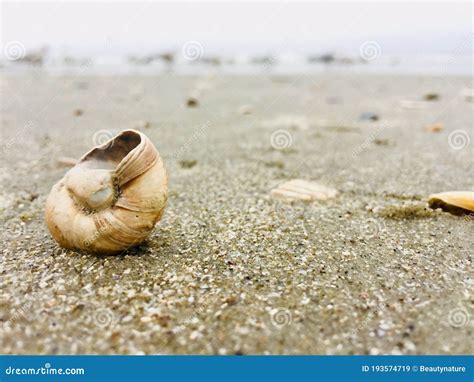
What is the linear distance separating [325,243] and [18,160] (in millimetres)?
4327

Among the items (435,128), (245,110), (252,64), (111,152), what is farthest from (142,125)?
(252,64)

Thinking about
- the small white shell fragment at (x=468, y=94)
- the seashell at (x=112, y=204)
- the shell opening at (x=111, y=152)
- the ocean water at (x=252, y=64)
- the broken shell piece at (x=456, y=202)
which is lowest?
the ocean water at (x=252, y=64)

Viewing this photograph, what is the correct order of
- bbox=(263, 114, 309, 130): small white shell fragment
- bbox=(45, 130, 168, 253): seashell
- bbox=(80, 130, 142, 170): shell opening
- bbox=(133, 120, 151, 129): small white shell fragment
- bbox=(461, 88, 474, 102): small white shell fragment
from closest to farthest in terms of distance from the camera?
bbox=(45, 130, 168, 253): seashell
bbox=(80, 130, 142, 170): shell opening
bbox=(133, 120, 151, 129): small white shell fragment
bbox=(263, 114, 309, 130): small white shell fragment
bbox=(461, 88, 474, 102): small white shell fragment

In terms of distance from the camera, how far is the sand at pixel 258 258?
2289 millimetres

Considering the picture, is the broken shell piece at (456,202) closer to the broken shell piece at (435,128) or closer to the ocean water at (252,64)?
the broken shell piece at (435,128)

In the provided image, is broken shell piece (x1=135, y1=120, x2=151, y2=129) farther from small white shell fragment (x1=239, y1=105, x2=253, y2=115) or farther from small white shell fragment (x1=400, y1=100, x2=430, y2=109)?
small white shell fragment (x1=400, y1=100, x2=430, y2=109)

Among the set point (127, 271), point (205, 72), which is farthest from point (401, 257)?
point (205, 72)

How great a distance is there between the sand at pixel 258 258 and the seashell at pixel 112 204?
0.20 metres

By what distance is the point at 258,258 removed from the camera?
→ 3064 millimetres

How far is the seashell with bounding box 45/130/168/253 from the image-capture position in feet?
9.03

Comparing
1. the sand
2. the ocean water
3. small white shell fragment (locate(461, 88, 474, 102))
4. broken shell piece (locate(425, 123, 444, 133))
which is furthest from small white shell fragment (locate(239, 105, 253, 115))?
the ocean water

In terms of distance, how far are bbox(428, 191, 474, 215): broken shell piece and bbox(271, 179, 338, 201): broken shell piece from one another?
0.97 metres

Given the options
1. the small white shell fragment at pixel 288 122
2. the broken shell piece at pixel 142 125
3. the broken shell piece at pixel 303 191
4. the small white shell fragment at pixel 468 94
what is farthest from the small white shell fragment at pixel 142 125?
the small white shell fragment at pixel 468 94

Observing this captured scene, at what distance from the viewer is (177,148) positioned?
6320mm
